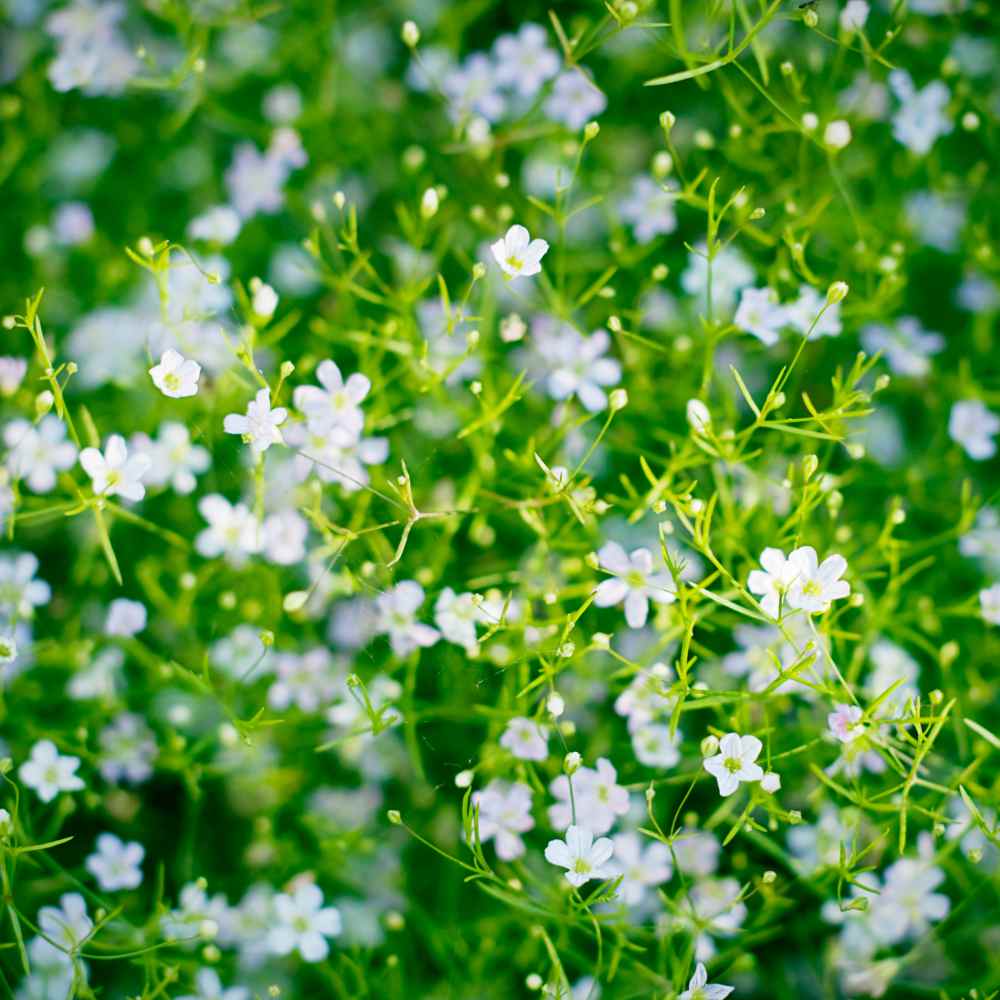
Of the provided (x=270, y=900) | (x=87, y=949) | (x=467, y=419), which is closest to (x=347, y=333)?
(x=467, y=419)

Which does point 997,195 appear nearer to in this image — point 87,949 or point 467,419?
point 467,419

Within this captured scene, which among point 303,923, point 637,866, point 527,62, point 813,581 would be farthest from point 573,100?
point 303,923

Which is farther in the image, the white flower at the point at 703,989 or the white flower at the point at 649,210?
the white flower at the point at 649,210

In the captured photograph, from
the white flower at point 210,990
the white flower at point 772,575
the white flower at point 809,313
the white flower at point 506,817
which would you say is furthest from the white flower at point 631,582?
the white flower at point 210,990

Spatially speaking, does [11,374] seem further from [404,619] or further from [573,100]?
[573,100]

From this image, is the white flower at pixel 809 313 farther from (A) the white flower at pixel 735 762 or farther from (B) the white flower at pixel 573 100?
(A) the white flower at pixel 735 762

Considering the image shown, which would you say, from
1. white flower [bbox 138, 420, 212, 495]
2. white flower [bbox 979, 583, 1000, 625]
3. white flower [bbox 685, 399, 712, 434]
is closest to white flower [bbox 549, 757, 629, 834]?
white flower [bbox 685, 399, 712, 434]
